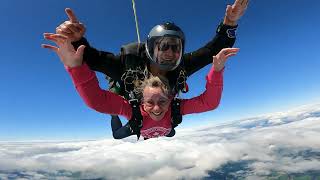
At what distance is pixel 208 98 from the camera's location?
384 centimetres

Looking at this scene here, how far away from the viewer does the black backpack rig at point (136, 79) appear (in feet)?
12.1

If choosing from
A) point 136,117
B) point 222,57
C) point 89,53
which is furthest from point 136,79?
point 222,57

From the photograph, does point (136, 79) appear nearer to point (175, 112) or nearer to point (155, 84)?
point (155, 84)

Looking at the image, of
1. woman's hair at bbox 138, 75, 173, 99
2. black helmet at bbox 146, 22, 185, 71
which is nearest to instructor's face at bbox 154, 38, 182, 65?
black helmet at bbox 146, 22, 185, 71

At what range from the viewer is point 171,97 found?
3863mm

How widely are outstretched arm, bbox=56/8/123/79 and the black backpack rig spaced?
4.5 inches

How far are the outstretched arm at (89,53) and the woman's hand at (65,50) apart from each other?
0.14 meters

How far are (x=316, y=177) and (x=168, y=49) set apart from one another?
7806 inches

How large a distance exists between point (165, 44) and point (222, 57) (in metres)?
0.65

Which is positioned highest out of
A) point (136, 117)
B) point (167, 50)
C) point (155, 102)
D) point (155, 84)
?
point (167, 50)

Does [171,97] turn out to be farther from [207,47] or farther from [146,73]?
[207,47]

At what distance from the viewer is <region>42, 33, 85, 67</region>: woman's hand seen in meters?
2.73

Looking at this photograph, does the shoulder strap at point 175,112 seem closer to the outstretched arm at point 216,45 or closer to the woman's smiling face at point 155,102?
the woman's smiling face at point 155,102

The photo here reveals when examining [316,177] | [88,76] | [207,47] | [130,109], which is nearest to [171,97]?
[130,109]
